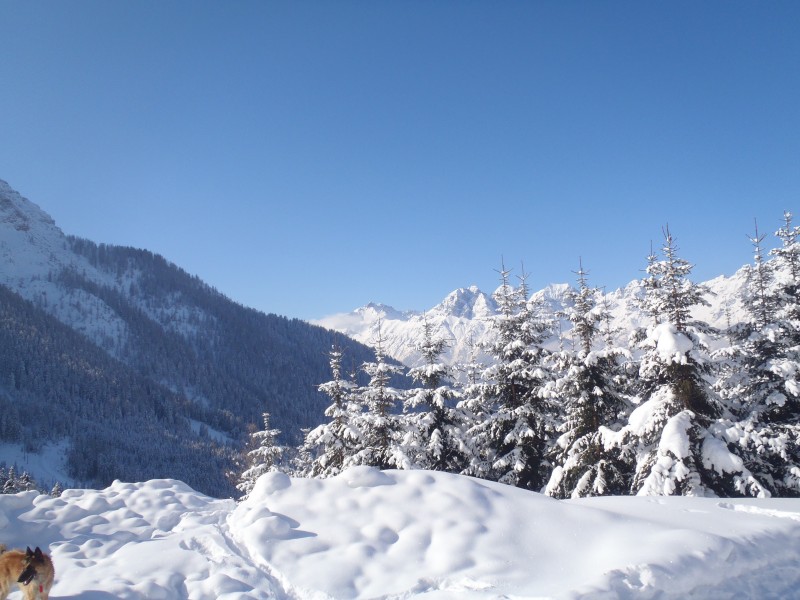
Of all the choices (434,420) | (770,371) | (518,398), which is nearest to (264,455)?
(434,420)

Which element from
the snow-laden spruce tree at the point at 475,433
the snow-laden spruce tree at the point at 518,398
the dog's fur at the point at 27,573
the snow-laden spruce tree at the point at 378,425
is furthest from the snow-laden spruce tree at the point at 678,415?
the dog's fur at the point at 27,573

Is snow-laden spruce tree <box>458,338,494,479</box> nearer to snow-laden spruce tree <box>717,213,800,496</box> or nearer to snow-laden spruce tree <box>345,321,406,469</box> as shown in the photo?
snow-laden spruce tree <box>345,321,406,469</box>

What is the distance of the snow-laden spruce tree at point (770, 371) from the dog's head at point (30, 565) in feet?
44.2

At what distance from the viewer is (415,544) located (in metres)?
6.34

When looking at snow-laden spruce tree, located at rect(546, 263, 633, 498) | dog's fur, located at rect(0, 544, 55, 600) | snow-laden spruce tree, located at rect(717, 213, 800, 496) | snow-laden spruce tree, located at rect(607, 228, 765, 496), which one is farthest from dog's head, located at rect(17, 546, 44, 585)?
snow-laden spruce tree, located at rect(717, 213, 800, 496)

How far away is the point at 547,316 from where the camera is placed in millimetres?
18141

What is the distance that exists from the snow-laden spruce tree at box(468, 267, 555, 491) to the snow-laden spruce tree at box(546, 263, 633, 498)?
94 cm

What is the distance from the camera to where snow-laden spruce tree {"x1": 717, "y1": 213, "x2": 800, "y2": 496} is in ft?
41.3

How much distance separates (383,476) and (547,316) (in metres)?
11.7

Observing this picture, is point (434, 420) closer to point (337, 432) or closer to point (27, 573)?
point (337, 432)

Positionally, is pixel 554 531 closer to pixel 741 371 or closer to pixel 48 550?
pixel 48 550

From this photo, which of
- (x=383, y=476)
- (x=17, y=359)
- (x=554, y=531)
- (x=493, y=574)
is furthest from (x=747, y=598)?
(x=17, y=359)

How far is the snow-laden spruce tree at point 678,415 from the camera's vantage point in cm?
1107

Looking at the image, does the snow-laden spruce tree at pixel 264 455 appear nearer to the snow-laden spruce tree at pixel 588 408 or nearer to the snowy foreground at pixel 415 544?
the snow-laden spruce tree at pixel 588 408
